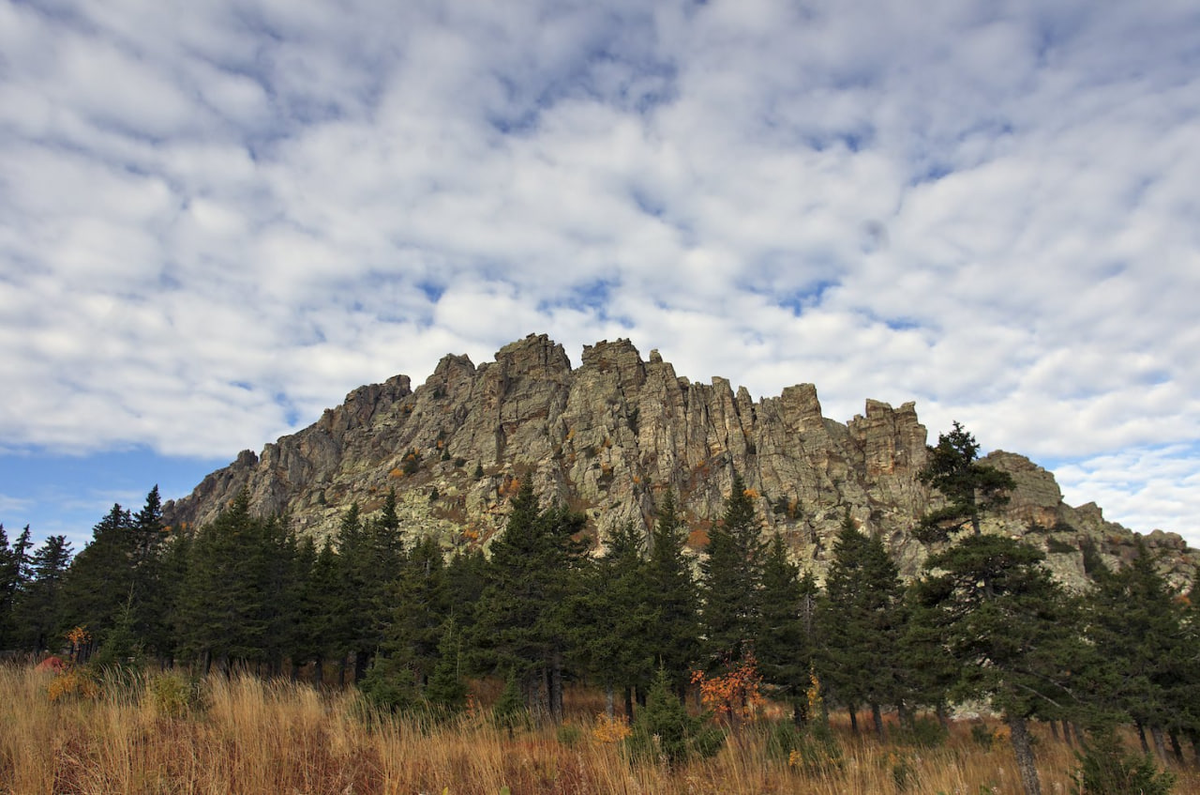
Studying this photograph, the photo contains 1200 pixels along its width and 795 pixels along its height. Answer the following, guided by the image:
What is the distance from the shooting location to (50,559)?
49.9 metres

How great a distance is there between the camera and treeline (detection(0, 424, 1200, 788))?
54.1ft

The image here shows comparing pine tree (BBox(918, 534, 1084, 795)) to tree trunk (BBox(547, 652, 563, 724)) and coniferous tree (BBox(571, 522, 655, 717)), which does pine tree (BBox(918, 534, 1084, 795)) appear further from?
tree trunk (BBox(547, 652, 563, 724))

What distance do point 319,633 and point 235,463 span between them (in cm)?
15024

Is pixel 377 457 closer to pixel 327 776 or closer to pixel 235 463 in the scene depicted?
pixel 235 463

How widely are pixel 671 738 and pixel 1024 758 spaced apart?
13.0 metres

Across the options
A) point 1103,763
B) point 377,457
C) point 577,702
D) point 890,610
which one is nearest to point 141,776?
point 1103,763

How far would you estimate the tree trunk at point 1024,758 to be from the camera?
13578mm

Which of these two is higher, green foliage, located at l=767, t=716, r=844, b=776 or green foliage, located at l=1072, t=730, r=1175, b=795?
green foliage, located at l=767, t=716, r=844, b=776

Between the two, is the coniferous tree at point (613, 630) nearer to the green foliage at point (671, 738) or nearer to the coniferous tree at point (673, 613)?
the coniferous tree at point (673, 613)

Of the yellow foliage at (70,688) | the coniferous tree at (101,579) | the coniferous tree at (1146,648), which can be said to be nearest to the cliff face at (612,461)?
the coniferous tree at (101,579)

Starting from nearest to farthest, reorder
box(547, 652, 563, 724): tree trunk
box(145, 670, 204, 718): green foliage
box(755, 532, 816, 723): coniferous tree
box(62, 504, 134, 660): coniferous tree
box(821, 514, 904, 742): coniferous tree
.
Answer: box(145, 670, 204, 718): green foliage → box(547, 652, 563, 724): tree trunk → box(755, 532, 816, 723): coniferous tree → box(821, 514, 904, 742): coniferous tree → box(62, 504, 134, 660): coniferous tree

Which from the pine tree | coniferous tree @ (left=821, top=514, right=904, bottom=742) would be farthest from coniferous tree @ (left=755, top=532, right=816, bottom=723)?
the pine tree

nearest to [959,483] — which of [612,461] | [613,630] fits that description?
[613,630]

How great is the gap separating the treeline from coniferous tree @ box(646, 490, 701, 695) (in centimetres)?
16
